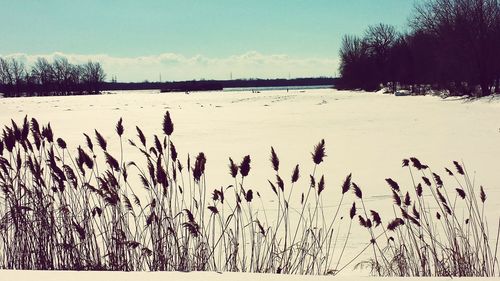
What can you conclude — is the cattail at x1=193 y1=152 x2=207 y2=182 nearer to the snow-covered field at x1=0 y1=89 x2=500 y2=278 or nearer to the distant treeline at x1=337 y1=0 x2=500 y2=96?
the snow-covered field at x1=0 y1=89 x2=500 y2=278

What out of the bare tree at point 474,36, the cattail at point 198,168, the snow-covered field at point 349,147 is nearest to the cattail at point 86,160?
the cattail at point 198,168

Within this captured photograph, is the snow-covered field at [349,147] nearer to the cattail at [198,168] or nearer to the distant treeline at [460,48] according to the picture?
the cattail at [198,168]

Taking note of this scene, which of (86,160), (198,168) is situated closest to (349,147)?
(198,168)

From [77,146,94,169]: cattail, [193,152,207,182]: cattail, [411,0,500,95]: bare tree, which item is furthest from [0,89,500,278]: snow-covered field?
[411,0,500,95]: bare tree

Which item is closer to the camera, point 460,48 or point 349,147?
point 349,147

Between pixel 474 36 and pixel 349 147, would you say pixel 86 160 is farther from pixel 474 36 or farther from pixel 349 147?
pixel 474 36

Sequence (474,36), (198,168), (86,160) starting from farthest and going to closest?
(474,36) → (86,160) → (198,168)

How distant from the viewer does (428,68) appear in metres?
49.8

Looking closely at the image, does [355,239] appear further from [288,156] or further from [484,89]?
[484,89]

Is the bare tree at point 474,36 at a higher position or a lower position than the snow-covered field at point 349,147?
higher

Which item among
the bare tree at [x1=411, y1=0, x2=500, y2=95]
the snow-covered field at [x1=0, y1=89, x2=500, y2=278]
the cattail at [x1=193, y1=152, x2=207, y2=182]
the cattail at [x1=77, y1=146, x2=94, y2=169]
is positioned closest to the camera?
the cattail at [x1=193, y1=152, x2=207, y2=182]

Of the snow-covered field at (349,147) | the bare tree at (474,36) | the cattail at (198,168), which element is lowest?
the snow-covered field at (349,147)

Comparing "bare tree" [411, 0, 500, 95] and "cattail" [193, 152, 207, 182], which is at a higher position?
"bare tree" [411, 0, 500, 95]

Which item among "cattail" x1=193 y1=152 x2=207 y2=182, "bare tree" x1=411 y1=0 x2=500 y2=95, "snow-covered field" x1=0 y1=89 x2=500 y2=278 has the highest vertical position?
"bare tree" x1=411 y1=0 x2=500 y2=95
